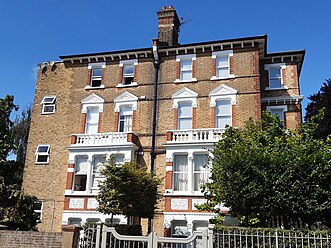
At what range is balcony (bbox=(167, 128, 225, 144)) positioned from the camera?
70.2ft

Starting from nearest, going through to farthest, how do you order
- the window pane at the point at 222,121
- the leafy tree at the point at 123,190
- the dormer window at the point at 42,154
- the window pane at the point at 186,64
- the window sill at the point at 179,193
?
the leafy tree at the point at 123,190, the window sill at the point at 179,193, the window pane at the point at 222,121, the dormer window at the point at 42,154, the window pane at the point at 186,64

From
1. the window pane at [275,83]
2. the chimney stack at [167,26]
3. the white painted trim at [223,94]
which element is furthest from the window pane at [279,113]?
the chimney stack at [167,26]

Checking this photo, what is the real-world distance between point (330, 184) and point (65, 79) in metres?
19.2

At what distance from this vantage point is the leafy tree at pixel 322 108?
23.5 m

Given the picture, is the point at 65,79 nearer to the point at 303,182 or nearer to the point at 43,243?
the point at 43,243

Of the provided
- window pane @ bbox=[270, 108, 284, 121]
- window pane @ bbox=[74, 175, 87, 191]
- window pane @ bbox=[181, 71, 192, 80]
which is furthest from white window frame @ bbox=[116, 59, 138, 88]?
window pane @ bbox=[270, 108, 284, 121]

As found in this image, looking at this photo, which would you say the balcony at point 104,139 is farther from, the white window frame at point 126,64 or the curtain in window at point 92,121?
the white window frame at point 126,64

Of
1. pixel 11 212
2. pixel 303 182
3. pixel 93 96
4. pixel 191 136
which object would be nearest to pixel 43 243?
pixel 11 212

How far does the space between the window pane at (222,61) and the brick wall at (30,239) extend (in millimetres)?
15538

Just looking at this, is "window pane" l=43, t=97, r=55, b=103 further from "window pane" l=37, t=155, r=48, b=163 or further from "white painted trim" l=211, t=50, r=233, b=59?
Answer: "white painted trim" l=211, t=50, r=233, b=59

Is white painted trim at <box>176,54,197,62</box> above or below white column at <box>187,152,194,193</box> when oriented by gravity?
above

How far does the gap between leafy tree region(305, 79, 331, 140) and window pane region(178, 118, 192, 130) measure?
7.16 meters

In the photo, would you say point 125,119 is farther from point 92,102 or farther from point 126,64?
point 126,64

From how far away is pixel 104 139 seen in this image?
23.1 metres
